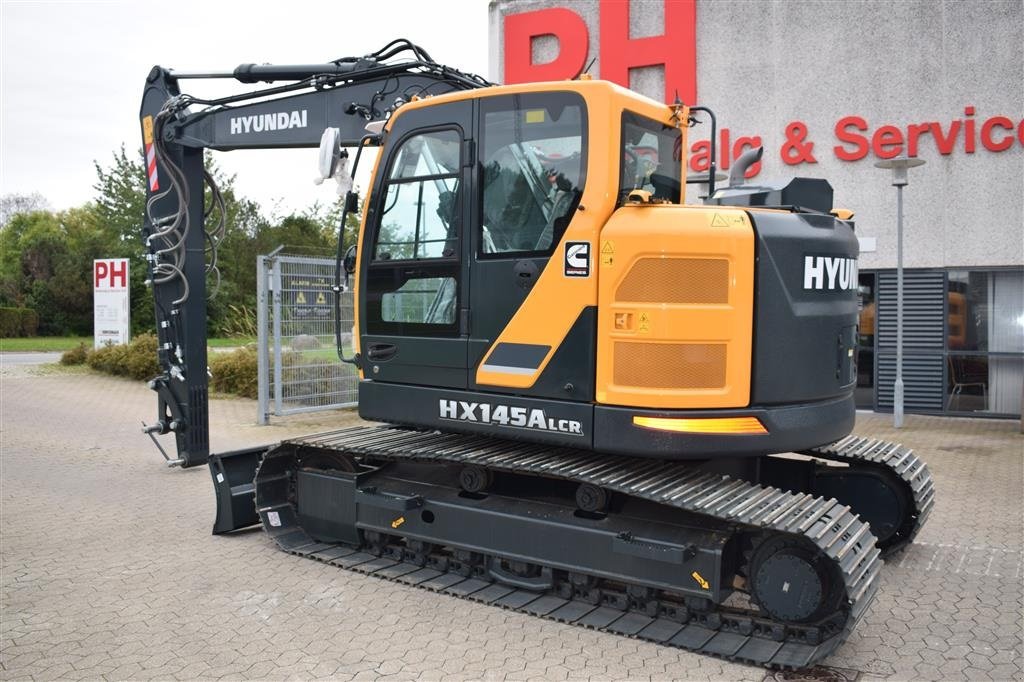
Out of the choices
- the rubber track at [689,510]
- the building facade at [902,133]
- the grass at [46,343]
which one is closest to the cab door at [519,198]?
the rubber track at [689,510]

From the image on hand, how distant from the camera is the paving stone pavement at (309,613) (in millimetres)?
4574

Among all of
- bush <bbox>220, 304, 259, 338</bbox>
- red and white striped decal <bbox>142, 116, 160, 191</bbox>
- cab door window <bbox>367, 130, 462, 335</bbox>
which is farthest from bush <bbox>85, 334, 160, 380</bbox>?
cab door window <bbox>367, 130, 462, 335</bbox>

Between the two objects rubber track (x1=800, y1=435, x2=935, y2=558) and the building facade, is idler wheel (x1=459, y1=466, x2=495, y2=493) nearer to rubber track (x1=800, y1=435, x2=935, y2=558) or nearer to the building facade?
rubber track (x1=800, y1=435, x2=935, y2=558)

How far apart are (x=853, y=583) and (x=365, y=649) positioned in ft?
8.22

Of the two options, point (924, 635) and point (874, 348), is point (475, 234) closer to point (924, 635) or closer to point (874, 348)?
point (924, 635)

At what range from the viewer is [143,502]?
8086mm

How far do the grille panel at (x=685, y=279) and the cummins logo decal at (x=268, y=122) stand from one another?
338 centimetres

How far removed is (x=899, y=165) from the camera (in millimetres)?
11320

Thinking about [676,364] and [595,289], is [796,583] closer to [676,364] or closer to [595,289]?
[676,364]

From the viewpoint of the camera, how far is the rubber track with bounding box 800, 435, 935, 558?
20.4 ft

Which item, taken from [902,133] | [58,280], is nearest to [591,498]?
[902,133]

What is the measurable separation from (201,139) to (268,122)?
0.81 metres

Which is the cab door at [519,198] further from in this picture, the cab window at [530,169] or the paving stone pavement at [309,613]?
the paving stone pavement at [309,613]

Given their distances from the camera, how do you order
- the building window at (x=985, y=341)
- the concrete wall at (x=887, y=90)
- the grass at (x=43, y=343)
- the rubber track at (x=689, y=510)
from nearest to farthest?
the rubber track at (x=689, y=510)
the concrete wall at (x=887, y=90)
the building window at (x=985, y=341)
the grass at (x=43, y=343)
